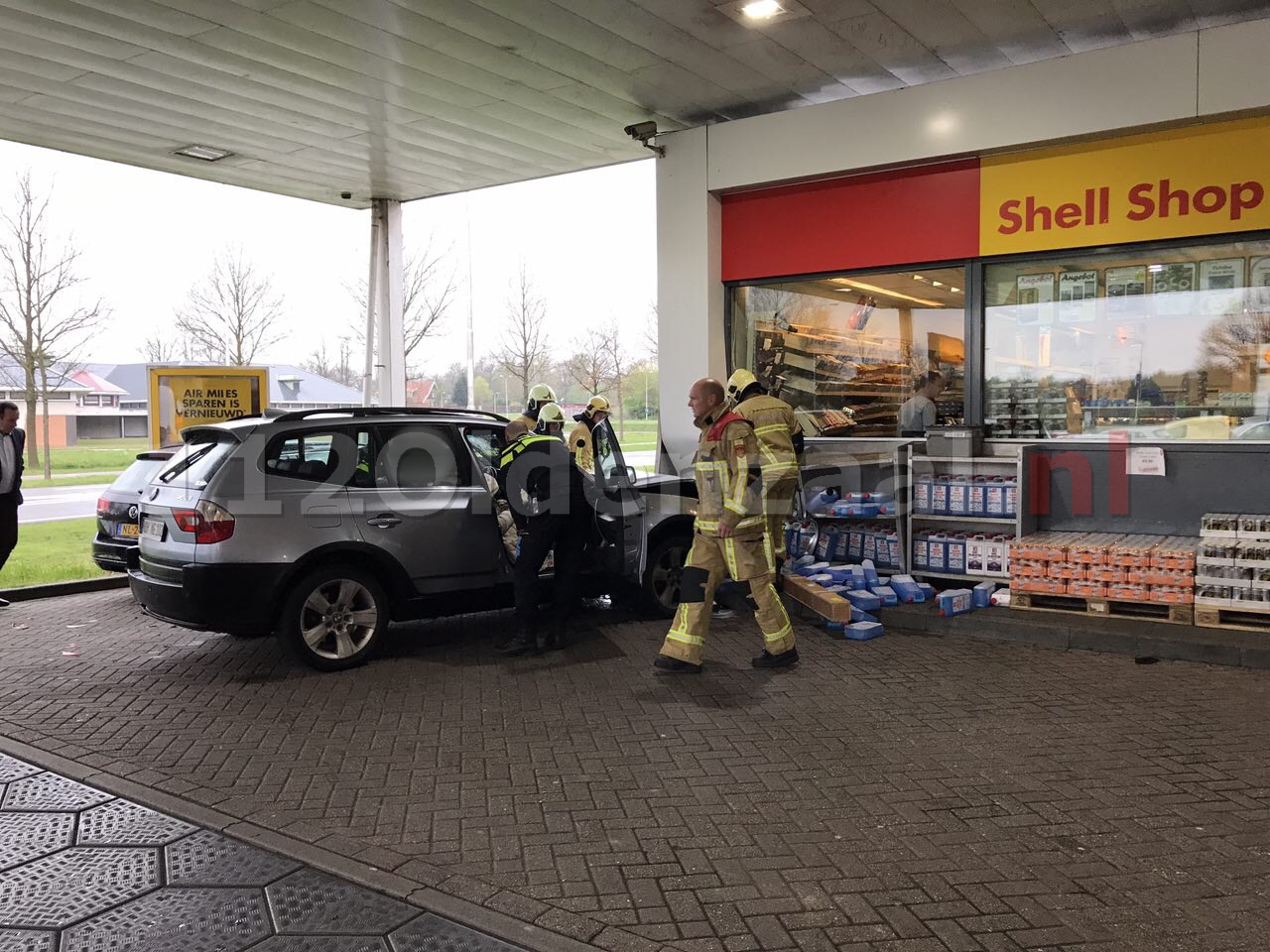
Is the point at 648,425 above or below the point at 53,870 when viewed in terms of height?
above

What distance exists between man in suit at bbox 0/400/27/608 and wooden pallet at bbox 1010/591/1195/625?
363 inches

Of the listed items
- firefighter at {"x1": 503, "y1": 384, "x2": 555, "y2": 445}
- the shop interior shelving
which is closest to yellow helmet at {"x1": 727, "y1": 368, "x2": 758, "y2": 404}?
firefighter at {"x1": 503, "y1": 384, "x2": 555, "y2": 445}

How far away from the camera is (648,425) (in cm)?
1136

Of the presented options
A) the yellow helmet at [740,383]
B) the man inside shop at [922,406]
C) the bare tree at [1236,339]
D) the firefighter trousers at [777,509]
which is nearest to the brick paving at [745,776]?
the firefighter trousers at [777,509]

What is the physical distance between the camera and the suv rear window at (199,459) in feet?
20.5

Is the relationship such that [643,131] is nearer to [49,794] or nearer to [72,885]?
[49,794]

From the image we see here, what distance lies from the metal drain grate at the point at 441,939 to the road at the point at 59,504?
13.0 m

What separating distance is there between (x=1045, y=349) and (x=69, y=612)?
958 centimetres

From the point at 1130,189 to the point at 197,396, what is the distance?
1024 centimetres

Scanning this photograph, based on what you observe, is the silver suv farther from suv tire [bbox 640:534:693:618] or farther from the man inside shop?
the man inside shop

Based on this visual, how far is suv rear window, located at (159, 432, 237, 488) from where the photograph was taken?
6.25m

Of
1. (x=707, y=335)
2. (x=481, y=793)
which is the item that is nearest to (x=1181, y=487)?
(x=707, y=335)

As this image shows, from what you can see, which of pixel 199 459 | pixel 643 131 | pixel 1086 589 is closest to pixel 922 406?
pixel 1086 589

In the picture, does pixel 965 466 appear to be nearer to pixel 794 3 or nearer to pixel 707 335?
pixel 707 335
